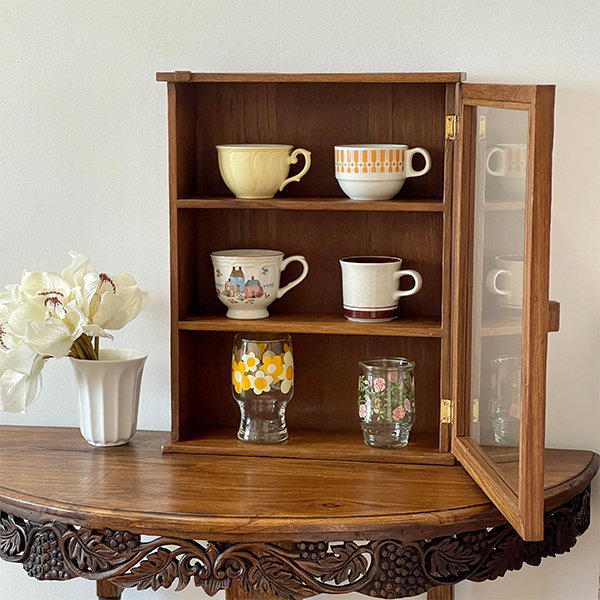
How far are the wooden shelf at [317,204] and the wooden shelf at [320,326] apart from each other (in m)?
0.20

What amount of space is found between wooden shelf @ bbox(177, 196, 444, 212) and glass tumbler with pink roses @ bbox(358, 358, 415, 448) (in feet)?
0.91

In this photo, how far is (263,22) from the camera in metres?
1.74

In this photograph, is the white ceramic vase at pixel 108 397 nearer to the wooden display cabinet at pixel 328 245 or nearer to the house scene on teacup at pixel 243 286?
the wooden display cabinet at pixel 328 245

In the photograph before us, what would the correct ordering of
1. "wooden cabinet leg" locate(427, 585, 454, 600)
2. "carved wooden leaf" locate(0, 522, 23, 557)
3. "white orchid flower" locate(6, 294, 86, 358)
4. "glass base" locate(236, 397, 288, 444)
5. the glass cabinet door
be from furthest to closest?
"wooden cabinet leg" locate(427, 585, 454, 600) < "glass base" locate(236, 397, 288, 444) < "white orchid flower" locate(6, 294, 86, 358) < "carved wooden leaf" locate(0, 522, 23, 557) < the glass cabinet door

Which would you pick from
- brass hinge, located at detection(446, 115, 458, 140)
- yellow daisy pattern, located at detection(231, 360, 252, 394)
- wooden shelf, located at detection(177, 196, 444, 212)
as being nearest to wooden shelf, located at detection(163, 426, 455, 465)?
yellow daisy pattern, located at detection(231, 360, 252, 394)

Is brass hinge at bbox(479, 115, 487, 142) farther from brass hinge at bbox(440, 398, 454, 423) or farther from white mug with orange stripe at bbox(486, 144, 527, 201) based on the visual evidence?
brass hinge at bbox(440, 398, 454, 423)

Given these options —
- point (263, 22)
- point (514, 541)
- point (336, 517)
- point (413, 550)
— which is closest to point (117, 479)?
point (336, 517)

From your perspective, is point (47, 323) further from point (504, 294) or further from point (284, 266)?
point (504, 294)

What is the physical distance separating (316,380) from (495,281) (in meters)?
0.50

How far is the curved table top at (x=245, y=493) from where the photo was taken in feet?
4.56

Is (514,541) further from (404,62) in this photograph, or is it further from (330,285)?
(404,62)

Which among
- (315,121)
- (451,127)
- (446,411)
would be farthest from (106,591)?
(451,127)

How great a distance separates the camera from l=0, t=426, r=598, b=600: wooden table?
139 centimetres

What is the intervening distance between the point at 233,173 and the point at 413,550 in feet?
2.26
